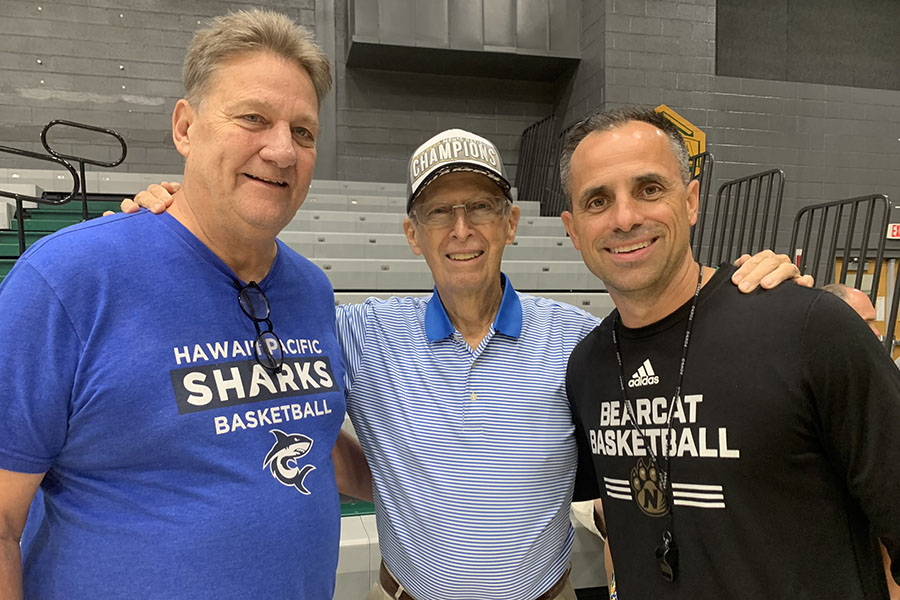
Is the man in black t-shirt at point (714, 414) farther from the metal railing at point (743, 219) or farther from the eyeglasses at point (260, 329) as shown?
the metal railing at point (743, 219)

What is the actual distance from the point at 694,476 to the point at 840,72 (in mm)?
7806

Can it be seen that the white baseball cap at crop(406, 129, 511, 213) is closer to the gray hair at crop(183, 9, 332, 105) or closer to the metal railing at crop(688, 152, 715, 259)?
the gray hair at crop(183, 9, 332, 105)

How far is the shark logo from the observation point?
3.13ft

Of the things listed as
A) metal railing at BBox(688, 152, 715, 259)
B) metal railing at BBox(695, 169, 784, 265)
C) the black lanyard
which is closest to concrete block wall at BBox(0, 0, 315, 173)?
metal railing at BBox(688, 152, 715, 259)

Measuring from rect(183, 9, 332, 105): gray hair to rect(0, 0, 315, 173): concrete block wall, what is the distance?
6226mm

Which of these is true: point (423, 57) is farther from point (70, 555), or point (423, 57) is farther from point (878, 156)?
point (70, 555)

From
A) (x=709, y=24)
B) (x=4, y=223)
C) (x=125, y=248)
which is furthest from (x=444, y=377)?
(x=709, y=24)

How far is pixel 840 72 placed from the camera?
22.3 ft

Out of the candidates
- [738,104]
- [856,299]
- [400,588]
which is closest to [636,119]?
[400,588]

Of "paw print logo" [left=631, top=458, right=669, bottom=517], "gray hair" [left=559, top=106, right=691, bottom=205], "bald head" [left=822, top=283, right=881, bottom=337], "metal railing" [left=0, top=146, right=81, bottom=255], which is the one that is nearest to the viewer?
"paw print logo" [left=631, top=458, right=669, bottom=517]

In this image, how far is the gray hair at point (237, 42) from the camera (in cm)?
95

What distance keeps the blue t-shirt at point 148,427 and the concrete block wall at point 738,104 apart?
5.92 m

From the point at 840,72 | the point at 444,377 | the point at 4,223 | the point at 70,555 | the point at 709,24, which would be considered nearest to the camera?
the point at 70,555

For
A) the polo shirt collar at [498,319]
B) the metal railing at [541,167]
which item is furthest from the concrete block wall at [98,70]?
the polo shirt collar at [498,319]
